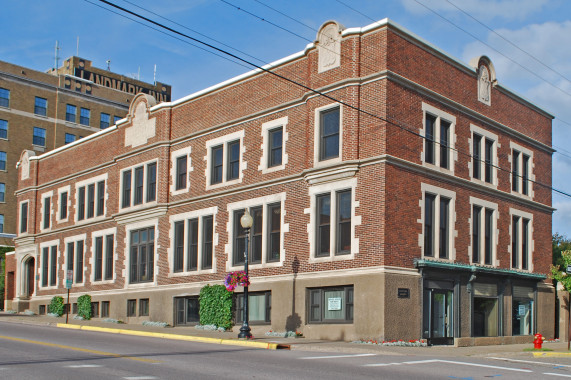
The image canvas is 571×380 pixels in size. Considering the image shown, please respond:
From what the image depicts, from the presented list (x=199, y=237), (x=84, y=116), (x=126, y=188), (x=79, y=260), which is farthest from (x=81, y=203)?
(x=84, y=116)

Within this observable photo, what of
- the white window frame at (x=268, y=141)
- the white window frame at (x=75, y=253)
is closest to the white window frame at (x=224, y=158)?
the white window frame at (x=268, y=141)

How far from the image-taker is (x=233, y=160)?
32.4m

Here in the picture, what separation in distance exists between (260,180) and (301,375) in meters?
17.1

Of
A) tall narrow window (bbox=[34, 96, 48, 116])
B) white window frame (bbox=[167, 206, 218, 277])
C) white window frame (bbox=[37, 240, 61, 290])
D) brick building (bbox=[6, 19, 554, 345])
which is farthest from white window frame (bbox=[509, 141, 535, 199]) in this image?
tall narrow window (bbox=[34, 96, 48, 116])

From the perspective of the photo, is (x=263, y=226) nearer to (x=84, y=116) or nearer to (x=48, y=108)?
(x=48, y=108)

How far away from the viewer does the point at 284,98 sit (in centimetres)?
2969

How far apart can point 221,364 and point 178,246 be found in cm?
1962

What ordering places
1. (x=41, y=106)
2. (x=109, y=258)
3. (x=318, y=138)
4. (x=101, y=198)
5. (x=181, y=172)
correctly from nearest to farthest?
(x=318, y=138) < (x=181, y=172) < (x=109, y=258) < (x=101, y=198) < (x=41, y=106)

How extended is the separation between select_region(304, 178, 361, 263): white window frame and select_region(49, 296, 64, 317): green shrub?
867 inches

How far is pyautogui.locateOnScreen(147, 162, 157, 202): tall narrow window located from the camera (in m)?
36.7

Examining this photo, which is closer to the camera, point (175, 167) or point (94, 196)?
point (175, 167)

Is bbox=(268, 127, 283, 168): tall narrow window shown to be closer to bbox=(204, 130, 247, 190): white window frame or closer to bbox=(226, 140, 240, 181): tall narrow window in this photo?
bbox=(204, 130, 247, 190): white window frame

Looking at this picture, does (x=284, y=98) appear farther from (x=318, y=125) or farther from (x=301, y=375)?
(x=301, y=375)

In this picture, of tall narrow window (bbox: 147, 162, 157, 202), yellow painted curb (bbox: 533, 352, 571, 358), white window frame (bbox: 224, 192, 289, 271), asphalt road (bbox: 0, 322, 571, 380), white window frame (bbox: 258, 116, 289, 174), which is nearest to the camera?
asphalt road (bbox: 0, 322, 571, 380)
